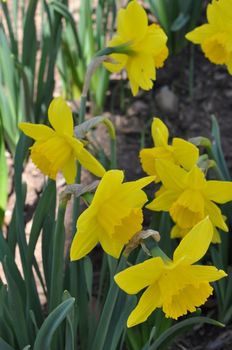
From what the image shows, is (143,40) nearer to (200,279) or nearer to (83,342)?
(200,279)

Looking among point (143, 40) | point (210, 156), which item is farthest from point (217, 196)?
point (143, 40)

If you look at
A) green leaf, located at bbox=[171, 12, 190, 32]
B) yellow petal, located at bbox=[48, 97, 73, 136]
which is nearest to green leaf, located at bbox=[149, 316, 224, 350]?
yellow petal, located at bbox=[48, 97, 73, 136]

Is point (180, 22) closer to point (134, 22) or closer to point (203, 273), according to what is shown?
point (134, 22)

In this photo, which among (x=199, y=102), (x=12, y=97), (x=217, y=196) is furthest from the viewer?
(x=199, y=102)

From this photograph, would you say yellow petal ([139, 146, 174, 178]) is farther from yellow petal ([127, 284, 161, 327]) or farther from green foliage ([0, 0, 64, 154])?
green foliage ([0, 0, 64, 154])

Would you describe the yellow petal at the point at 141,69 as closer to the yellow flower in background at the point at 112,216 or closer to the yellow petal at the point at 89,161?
the yellow petal at the point at 89,161

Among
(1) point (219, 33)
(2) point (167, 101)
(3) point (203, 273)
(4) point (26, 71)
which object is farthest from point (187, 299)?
(2) point (167, 101)

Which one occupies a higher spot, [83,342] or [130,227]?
[130,227]

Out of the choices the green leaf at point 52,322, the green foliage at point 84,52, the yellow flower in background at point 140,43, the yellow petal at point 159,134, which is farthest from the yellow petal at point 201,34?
the green leaf at point 52,322
